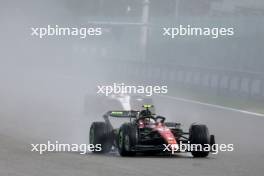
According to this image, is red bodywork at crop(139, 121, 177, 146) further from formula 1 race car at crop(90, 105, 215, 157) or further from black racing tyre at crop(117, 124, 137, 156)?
black racing tyre at crop(117, 124, 137, 156)

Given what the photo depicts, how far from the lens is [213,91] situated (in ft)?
134

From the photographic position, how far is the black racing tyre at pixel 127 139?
20.5m

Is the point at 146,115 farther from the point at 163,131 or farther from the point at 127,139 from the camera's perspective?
the point at 127,139

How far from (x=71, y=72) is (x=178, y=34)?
19.0ft

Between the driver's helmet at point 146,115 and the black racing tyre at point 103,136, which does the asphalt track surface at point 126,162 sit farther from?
the driver's helmet at point 146,115

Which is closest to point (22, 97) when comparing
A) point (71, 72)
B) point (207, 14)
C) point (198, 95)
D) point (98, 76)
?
point (198, 95)
